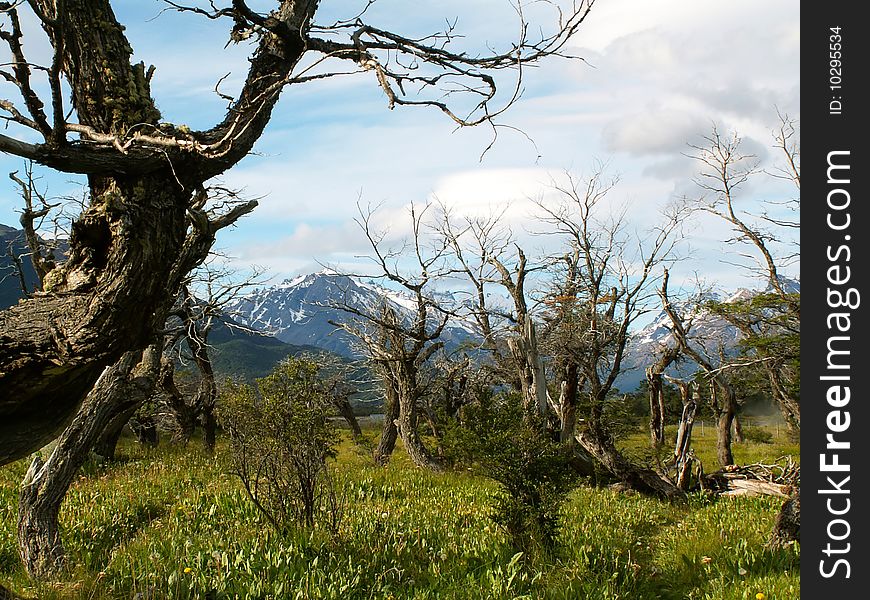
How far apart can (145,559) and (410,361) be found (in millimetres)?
12463

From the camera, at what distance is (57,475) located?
7820 millimetres

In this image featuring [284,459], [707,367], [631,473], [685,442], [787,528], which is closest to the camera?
[284,459]

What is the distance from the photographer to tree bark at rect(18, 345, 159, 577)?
25.1 ft

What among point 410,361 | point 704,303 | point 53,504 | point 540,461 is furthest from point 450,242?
point 53,504

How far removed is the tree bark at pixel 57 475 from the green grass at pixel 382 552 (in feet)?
0.97

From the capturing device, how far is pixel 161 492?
11.8 meters

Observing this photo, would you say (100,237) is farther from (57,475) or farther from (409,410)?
(409,410)

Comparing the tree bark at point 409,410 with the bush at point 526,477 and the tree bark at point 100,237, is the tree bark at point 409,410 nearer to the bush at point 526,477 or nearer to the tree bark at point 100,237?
the bush at point 526,477

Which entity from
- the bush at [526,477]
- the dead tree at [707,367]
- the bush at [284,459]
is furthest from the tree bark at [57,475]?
the dead tree at [707,367]

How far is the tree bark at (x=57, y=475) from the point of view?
25.1 ft

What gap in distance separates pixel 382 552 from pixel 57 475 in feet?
13.0

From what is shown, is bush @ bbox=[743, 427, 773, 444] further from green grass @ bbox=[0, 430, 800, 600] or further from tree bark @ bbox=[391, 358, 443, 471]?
green grass @ bbox=[0, 430, 800, 600]

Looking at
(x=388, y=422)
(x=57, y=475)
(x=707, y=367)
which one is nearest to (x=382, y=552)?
(x=57, y=475)
